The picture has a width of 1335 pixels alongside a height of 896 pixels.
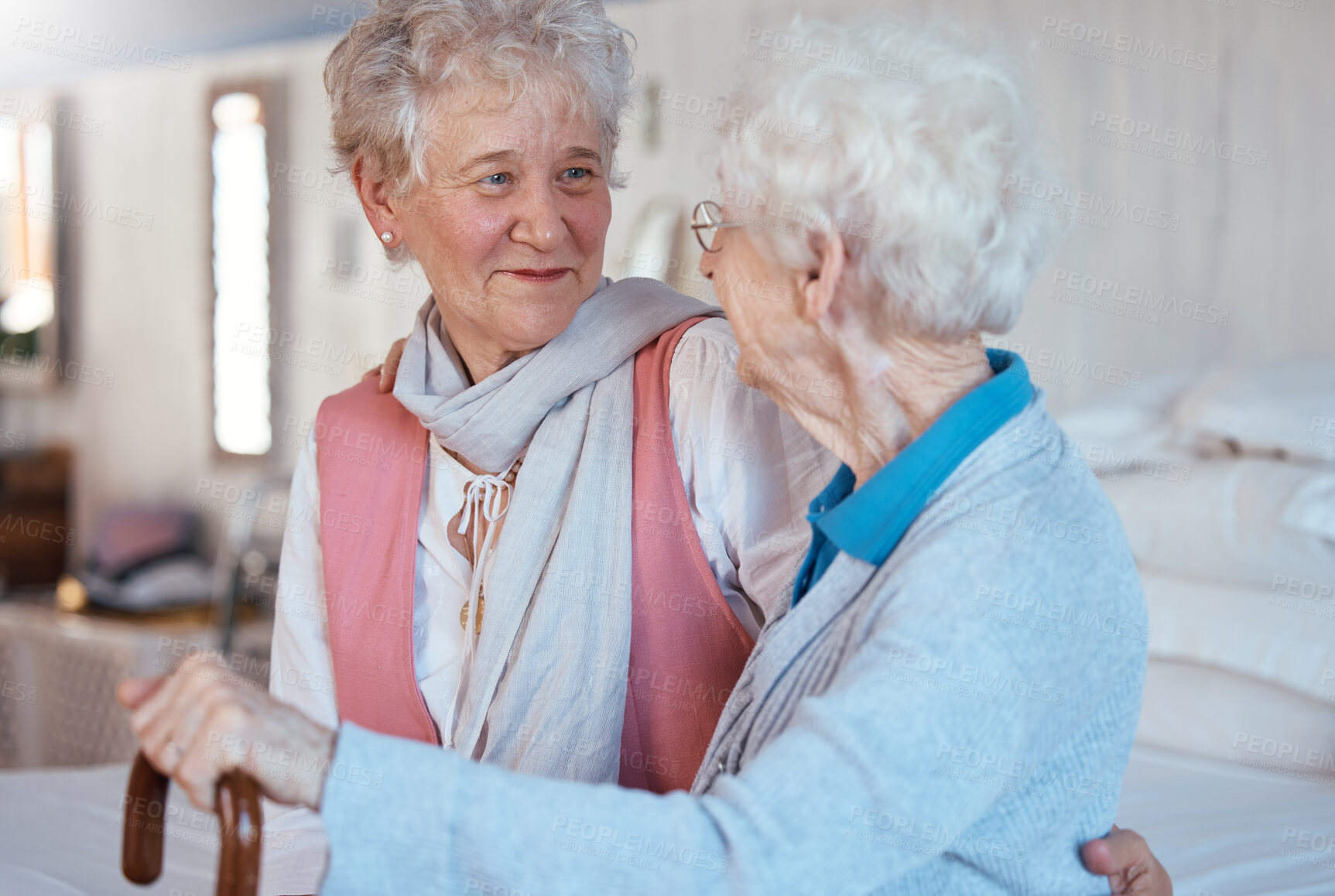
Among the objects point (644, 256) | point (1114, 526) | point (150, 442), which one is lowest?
point (150, 442)

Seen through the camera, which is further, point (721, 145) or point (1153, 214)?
point (1153, 214)

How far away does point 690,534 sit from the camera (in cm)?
134

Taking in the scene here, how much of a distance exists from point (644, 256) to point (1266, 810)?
236 cm

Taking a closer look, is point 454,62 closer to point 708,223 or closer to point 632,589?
point 708,223

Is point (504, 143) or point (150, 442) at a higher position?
point (504, 143)

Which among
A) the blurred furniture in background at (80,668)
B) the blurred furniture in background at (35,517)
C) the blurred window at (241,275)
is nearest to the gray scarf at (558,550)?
the blurred furniture in background at (80,668)

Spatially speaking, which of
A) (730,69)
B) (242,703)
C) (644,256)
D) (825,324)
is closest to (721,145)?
(730,69)

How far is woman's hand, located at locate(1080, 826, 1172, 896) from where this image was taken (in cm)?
95

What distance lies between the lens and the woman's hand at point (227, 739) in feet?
2.60

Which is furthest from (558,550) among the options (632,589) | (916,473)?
(916,473)

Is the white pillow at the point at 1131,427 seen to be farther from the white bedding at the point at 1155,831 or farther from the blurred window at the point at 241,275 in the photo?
the blurred window at the point at 241,275

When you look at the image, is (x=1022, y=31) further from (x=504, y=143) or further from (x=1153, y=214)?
(x=504, y=143)

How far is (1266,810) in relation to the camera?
1.80m

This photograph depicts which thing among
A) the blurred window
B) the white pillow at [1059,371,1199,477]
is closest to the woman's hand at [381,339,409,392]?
the white pillow at [1059,371,1199,477]
